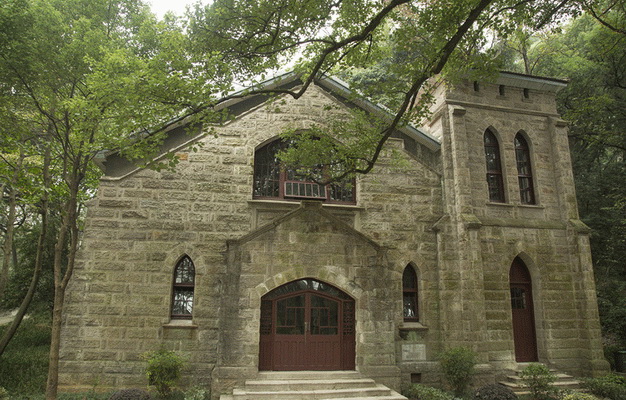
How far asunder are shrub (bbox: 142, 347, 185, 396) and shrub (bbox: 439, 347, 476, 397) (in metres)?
6.80

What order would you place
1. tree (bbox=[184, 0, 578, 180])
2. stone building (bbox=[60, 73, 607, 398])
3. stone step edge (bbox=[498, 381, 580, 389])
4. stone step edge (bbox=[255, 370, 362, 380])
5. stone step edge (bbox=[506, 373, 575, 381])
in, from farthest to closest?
stone step edge (bbox=[506, 373, 575, 381]), stone step edge (bbox=[498, 381, 580, 389]), stone building (bbox=[60, 73, 607, 398]), stone step edge (bbox=[255, 370, 362, 380]), tree (bbox=[184, 0, 578, 180])

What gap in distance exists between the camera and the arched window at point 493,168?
1355 cm

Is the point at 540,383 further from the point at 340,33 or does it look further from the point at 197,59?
the point at 197,59

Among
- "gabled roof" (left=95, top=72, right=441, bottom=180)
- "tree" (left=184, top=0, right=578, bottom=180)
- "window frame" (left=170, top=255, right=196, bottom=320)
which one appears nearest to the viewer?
"tree" (left=184, top=0, right=578, bottom=180)

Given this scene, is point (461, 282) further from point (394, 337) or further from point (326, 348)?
point (326, 348)

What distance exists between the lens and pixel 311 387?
32.4ft

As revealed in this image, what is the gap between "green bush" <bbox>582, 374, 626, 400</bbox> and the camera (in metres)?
10.9

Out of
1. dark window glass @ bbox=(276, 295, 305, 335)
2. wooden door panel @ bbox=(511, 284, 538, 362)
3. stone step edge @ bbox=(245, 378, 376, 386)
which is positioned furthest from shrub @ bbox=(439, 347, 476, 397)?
dark window glass @ bbox=(276, 295, 305, 335)

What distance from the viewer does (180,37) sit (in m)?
9.66

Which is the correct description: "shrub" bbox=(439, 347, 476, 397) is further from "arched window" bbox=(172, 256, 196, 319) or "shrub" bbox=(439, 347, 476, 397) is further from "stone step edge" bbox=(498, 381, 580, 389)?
"arched window" bbox=(172, 256, 196, 319)

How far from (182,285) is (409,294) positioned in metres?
6.48

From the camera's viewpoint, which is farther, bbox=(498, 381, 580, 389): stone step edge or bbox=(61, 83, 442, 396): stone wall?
bbox=(498, 381, 580, 389): stone step edge

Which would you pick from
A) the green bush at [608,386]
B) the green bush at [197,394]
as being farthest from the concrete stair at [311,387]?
the green bush at [608,386]

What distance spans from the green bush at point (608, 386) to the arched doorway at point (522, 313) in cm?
146
